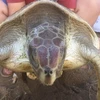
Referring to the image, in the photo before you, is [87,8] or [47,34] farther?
[87,8]

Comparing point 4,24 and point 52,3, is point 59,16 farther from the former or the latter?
point 4,24

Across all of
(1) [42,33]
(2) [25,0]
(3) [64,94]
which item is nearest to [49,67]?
(1) [42,33]

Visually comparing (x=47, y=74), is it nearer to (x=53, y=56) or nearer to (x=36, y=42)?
(x=53, y=56)

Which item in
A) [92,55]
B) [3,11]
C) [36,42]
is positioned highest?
[36,42]

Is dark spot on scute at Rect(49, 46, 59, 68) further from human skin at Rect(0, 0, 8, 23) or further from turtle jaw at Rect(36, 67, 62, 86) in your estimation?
human skin at Rect(0, 0, 8, 23)

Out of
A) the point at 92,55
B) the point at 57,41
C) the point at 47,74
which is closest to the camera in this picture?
the point at 47,74

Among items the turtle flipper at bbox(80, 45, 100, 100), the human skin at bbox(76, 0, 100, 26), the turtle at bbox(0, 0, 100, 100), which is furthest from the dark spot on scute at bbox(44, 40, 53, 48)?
the human skin at bbox(76, 0, 100, 26)

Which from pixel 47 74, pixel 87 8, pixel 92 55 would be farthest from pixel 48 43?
pixel 87 8
